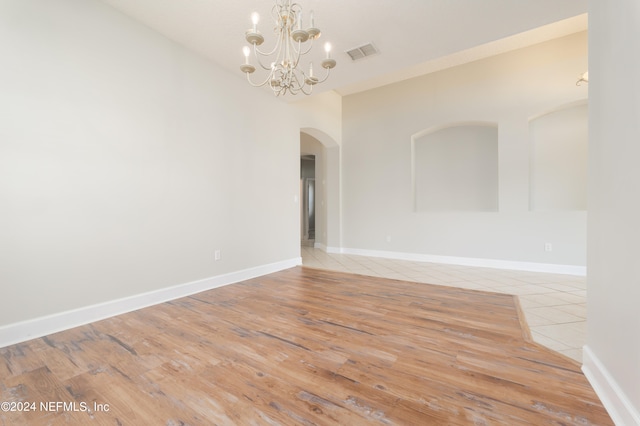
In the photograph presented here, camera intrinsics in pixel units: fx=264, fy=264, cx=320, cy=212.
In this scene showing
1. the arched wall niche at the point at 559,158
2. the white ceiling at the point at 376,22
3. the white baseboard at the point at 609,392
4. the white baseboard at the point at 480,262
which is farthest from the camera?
the arched wall niche at the point at 559,158

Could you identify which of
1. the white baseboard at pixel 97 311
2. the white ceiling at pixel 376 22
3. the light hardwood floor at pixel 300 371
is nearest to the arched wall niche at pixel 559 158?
the white ceiling at pixel 376 22

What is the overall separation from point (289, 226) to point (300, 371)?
122 inches

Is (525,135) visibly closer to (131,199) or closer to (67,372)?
(131,199)

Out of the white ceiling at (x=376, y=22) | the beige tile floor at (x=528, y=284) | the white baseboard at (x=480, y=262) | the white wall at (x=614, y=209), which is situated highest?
the white ceiling at (x=376, y=22)

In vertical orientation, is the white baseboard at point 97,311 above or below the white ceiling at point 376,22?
below

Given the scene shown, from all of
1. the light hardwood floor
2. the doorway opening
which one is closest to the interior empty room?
the light hardwood floor

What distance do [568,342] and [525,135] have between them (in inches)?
140

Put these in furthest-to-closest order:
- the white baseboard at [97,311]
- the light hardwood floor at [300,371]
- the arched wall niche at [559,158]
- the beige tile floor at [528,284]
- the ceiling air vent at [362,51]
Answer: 1. the arched wall niche at [559,158]
2. the ceiling air vent at [362,51]
3. the beige tile floor at [528,284]
4. the white baseboard at [97,311]
5. the light hardwood floor at [300,371]

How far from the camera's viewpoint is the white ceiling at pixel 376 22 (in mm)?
2320

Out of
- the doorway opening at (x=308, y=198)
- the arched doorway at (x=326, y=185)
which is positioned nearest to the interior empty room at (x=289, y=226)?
the arched doorway at (x=326, y=185)

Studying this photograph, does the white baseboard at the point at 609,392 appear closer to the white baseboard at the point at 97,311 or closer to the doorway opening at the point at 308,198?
the white baseboard at the point at 97,311

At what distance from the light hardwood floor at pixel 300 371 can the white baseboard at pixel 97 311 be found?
8cm

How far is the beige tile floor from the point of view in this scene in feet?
6.74

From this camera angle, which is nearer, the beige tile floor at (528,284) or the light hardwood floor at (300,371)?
the light hardwood floor at (300,371)
